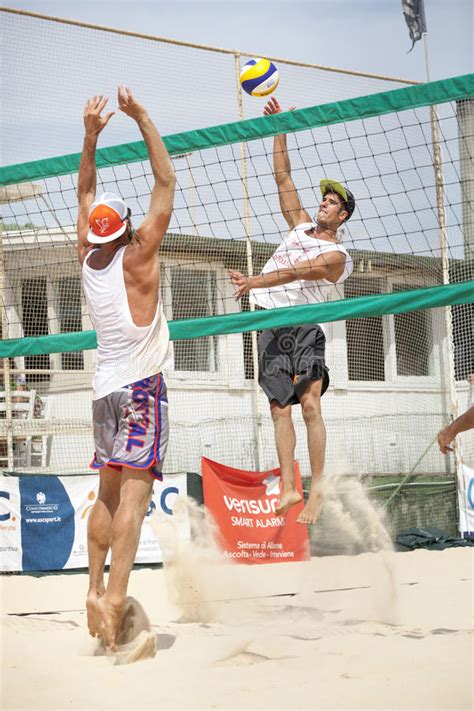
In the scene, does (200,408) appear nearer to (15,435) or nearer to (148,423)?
(15,435)

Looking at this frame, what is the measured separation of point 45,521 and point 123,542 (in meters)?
6.27

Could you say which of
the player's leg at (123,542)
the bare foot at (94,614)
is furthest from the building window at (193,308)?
the bare foot at (94,614)

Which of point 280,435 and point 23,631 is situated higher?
point 280,435

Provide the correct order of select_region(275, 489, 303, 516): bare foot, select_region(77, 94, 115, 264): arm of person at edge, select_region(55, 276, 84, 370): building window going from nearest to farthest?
select_region(77, 94, 115, 264): arm of person at edge → select_region(275, 489, 303, 516): bare foot → select_region(55, 276, 84, 370): building window

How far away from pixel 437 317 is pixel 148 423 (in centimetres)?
1062

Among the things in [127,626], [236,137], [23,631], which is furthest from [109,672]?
[236,137]

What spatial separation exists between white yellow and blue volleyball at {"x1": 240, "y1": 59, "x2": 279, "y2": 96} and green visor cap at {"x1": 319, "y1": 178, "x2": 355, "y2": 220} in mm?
1363

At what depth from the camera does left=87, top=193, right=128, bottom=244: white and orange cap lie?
4.46 metres

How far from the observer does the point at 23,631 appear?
5.53m

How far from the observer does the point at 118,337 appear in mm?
4426

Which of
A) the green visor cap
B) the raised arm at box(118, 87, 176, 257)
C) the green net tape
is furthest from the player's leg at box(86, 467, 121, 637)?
the green visor cap

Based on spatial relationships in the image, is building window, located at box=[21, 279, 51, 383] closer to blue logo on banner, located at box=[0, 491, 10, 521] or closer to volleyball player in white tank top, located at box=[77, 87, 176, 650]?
blue logo on banner, located at box=[0, 491, 10, 521]

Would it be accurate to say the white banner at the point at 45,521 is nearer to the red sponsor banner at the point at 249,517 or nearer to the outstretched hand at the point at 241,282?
the red sponsor banner at the point at 249,517

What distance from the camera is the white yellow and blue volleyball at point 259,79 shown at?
265 inches
